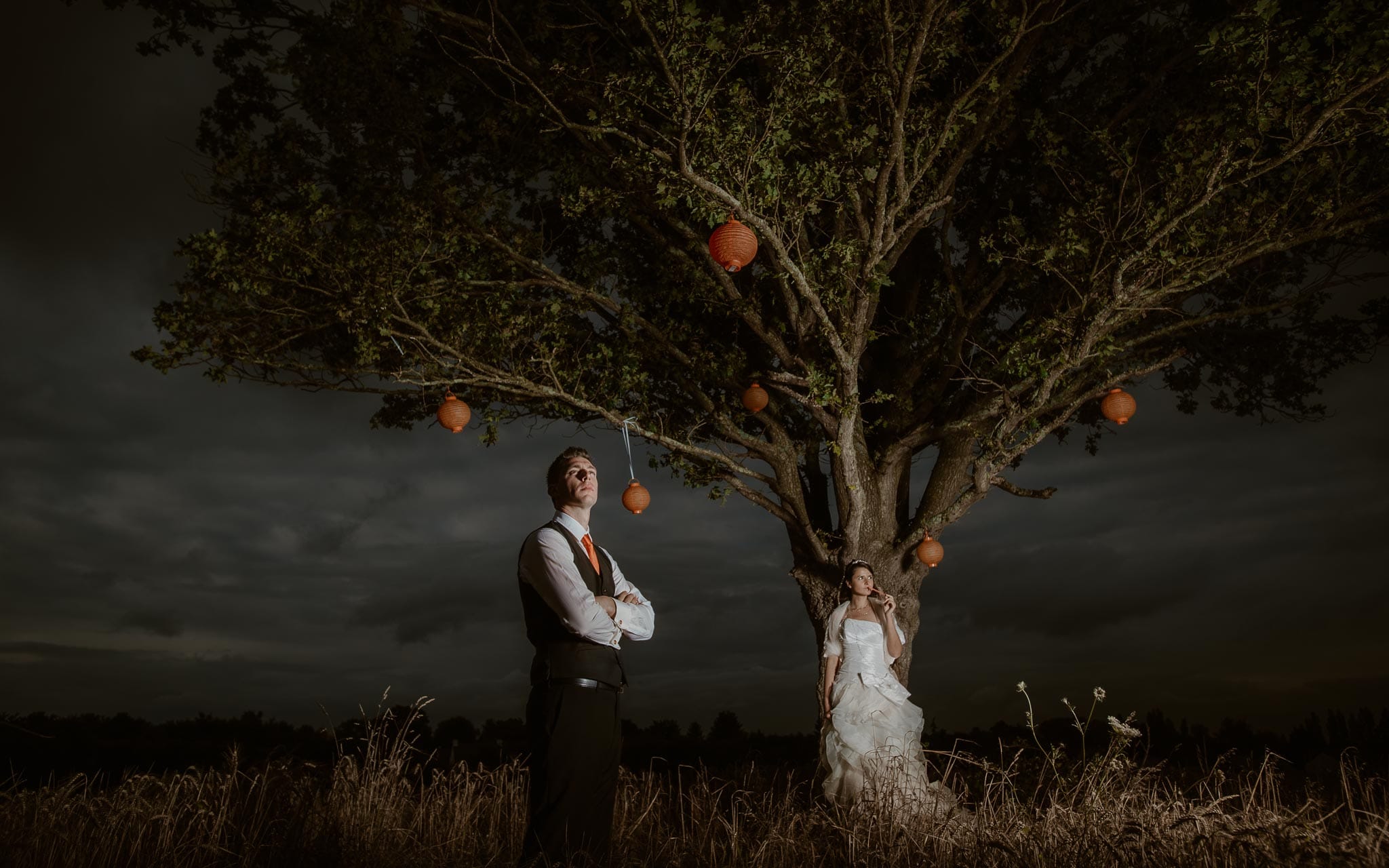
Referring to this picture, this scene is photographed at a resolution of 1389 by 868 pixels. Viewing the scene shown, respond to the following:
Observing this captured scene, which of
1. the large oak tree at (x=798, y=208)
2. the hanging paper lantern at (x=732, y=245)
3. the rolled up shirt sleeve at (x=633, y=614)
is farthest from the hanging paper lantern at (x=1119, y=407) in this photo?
the rolled up shirt sleeve at (x=633, y=614)

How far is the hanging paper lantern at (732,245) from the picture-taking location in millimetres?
6684

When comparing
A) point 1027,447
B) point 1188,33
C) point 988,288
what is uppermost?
point 1188,33

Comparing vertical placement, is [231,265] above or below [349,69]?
below

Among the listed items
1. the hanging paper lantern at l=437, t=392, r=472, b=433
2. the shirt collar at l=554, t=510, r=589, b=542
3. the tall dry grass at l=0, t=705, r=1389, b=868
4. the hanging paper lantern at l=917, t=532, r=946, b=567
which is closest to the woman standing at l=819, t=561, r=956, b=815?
the tall dry grass at l=0, t=705, r=1389, b=868

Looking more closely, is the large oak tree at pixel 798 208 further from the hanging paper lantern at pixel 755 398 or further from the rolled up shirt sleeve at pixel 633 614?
the rolled up shirt sleeve at pixel 633 614

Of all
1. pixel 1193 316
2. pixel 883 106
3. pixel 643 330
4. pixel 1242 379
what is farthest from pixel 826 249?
pixel 1242 379

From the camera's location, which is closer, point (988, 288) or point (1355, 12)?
point (1355, 12)

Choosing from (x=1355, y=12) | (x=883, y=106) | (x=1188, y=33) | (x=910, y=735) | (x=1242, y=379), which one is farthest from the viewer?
(x=1242, y=379)

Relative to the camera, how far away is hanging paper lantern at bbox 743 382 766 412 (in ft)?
30.7

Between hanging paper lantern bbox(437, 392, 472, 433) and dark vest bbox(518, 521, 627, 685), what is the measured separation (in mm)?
4067

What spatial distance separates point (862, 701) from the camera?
7348 mm

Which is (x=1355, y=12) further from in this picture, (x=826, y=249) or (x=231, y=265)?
(x=231, y=265)

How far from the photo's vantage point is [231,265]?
350 inches

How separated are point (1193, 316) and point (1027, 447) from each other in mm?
3014
